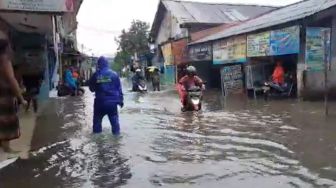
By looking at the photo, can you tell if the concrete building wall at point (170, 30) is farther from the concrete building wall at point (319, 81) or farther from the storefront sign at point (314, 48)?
the storefront sign at point (314, 48)

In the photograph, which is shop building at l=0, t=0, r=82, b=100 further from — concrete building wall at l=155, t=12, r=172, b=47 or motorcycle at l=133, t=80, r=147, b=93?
concrete building wall at l=155, t=12, r=172, b=47

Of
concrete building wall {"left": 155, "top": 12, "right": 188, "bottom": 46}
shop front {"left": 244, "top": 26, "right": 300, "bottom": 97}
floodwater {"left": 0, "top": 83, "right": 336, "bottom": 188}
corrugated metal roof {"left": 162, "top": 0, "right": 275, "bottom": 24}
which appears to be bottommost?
floodwater {"left": 0, "top": 83, "right": 336, "bottom": 188}

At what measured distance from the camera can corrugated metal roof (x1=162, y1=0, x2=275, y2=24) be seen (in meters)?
33.4

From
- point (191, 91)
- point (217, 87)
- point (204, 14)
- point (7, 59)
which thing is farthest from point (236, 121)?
point (204, 14)

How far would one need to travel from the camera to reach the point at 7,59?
582 centimetres

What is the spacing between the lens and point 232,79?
65.0ft

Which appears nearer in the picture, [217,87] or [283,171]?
[283,171]

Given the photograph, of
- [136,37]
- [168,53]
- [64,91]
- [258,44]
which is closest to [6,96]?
[258,44]

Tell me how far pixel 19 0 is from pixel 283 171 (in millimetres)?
6673

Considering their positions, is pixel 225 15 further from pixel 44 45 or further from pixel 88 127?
pixel 88 127


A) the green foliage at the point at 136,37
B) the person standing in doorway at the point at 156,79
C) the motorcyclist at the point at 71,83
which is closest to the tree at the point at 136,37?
the green foliage at the point at 136,37

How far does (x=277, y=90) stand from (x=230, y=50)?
4769mm

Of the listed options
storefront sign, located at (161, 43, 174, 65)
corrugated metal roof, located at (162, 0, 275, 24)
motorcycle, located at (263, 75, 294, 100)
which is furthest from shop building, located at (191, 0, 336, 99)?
storefront sign, located at (161, 43, 174, 65)

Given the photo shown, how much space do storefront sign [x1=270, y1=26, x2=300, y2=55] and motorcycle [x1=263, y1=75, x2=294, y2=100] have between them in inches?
47.5
